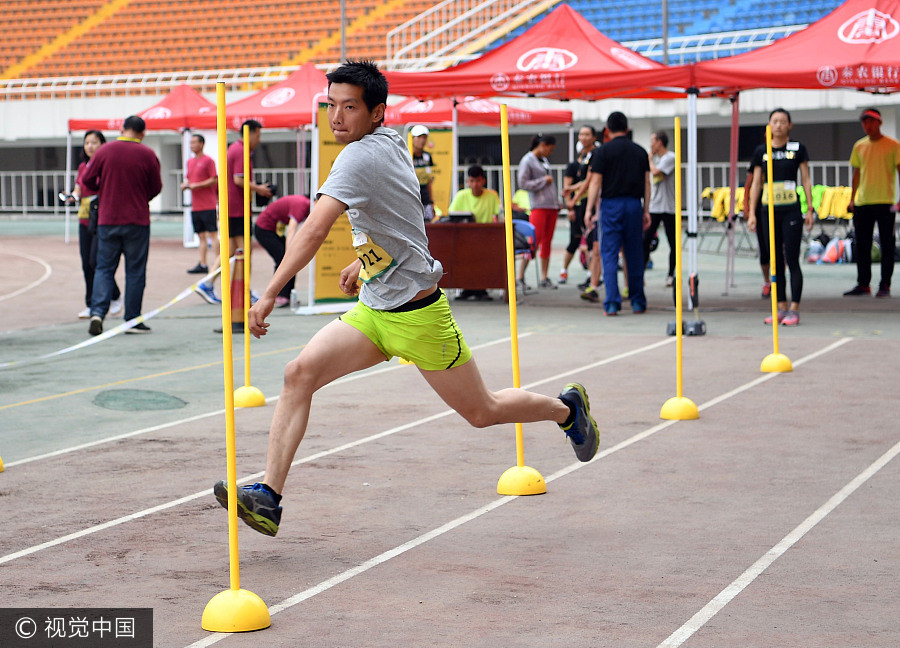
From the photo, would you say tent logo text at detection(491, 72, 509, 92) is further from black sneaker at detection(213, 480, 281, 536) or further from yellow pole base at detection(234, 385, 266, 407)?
black sneaker at detection(213, 480, 281, 536)

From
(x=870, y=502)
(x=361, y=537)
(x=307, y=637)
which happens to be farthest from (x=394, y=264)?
(x=870, y=502)

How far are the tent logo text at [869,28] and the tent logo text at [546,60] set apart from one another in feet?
9.17

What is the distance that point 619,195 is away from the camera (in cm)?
1247

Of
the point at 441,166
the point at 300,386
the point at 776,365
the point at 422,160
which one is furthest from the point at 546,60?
the point at 300,386

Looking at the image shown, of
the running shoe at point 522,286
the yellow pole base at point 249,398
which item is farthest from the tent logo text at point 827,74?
the yellow pole base at point 249,398

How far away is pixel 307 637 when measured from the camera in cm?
371

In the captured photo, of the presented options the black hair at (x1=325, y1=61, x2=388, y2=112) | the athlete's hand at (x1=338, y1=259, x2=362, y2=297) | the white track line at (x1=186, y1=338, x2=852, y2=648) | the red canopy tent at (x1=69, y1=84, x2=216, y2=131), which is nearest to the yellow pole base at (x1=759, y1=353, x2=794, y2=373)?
the white track line at (x1=186, y1=338, x2=852, y2=648)

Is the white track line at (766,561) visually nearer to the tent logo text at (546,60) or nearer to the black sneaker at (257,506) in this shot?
the black sneaker at (257,506)

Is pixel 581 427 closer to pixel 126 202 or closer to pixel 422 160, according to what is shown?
pixel 126 202

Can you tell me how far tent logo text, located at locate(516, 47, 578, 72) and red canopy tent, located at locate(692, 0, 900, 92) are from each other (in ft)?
4.81

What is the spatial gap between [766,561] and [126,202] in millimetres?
8088

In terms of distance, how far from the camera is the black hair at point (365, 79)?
173 inches

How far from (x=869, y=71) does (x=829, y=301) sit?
3112 millimetres

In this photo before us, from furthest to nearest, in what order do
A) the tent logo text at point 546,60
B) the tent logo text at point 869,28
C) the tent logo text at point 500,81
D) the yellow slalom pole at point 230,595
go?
the tent logo text at point 500,81 < the tent logo text at point 546,60 < the tent logo text at point 869,28 < the yellow slalom pole at point 230,595
